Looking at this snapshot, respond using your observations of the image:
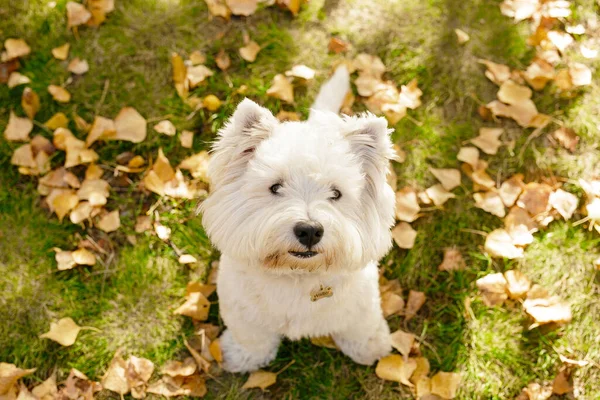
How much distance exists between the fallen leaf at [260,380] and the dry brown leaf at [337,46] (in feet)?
7.87

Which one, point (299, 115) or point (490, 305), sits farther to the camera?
point (299, 115)

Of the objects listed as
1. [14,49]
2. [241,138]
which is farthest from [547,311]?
[14,49]

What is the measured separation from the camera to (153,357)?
3.44 meters

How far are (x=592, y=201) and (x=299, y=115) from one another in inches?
82.3

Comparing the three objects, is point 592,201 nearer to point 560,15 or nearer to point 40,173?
point 560,15

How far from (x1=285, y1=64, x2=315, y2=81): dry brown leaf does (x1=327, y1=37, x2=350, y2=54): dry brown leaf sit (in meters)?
0.27

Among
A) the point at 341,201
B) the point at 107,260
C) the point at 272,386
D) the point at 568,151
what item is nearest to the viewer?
the point at 341,201

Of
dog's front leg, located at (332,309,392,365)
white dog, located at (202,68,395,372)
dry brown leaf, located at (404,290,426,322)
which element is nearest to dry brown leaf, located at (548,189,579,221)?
dry brown leaf, located at (404,290,426,322)

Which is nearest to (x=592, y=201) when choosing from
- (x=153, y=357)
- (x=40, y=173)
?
(x=153, y=357)

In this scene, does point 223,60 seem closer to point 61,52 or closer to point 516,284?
point 61,52

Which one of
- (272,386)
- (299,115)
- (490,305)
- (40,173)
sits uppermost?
(299,115)

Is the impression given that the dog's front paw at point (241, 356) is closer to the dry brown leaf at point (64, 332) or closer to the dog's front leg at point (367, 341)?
the dog's front leg at point (367, 341)

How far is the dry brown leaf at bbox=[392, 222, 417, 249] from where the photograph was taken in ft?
12.0

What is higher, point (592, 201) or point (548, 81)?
point (548, 81)
